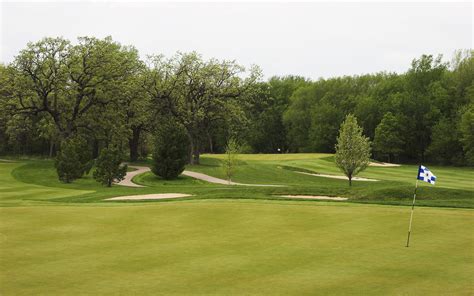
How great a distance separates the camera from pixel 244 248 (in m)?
14.7

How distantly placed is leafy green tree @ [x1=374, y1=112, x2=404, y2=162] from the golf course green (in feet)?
212

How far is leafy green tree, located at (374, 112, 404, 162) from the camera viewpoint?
3506 inches

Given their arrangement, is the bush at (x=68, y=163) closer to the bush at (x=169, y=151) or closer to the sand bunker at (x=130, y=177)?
the sand bunker at (x=130, y=177)

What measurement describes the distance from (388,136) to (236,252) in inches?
3170

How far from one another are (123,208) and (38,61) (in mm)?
40985

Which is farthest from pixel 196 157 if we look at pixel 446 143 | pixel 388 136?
pixel 446 143

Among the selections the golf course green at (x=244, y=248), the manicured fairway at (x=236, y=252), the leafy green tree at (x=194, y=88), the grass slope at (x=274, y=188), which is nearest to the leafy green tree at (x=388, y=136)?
the grass slope at (x=274, y=188)

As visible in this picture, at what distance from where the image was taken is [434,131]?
88938mm

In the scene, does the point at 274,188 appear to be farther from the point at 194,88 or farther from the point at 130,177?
the point at 194,88

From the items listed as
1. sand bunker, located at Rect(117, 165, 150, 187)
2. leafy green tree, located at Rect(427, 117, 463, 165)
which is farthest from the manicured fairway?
leafy green tree, located at Rect(427, 117, 463, 165)

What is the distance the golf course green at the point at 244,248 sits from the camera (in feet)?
36.4

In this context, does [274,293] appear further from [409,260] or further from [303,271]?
[409,260]

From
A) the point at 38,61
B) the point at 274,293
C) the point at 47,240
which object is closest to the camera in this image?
the point at 274,293

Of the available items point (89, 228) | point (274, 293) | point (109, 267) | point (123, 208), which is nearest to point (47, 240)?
point (89, 228)
